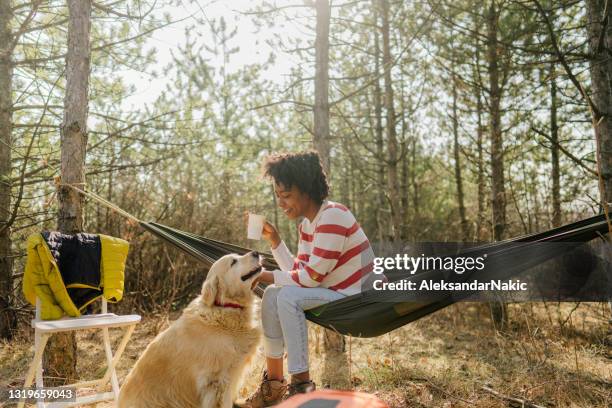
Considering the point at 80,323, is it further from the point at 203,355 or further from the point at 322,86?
the point at 322,86

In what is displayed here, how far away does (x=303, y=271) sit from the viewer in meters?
2.13

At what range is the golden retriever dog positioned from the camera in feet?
6.80

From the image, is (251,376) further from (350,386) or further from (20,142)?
(20,142)

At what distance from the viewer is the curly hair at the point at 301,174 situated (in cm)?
230

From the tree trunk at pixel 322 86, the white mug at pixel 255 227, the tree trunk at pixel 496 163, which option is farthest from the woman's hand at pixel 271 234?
the tree trunk at pixel 496 163

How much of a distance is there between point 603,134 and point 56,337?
11.8 ft

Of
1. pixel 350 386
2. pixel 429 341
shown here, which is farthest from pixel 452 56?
pixel 350 386

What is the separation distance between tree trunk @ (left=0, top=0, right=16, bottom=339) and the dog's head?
2.58m

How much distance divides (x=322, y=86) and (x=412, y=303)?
8.29 feet

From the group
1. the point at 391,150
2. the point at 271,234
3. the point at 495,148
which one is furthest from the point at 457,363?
the point at 391,150

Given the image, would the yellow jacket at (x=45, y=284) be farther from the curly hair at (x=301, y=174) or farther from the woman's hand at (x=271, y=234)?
the curly hair at (x=301, y=174)

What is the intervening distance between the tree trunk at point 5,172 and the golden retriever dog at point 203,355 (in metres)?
2.56

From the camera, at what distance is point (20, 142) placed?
4.87m

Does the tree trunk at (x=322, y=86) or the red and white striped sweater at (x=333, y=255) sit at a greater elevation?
the tree trunk at (x=322, y=86)
